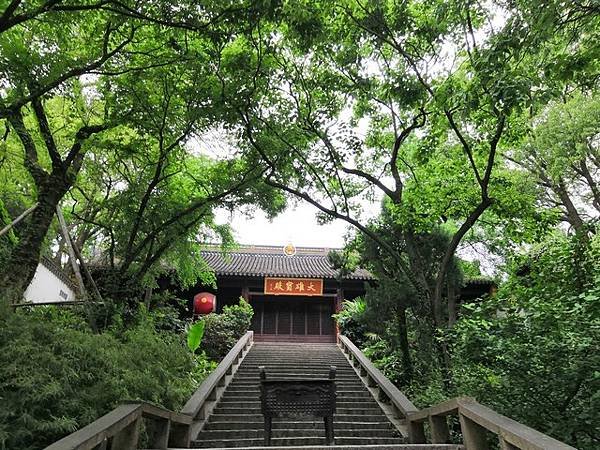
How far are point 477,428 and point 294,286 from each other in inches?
553

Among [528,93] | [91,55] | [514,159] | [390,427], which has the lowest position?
[390,427]

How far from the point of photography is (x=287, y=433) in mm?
5781

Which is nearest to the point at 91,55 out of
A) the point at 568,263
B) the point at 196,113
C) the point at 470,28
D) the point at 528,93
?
the point at 196,113

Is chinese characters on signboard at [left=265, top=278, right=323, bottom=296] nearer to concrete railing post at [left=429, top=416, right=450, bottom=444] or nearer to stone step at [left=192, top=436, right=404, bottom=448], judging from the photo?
stone step at [left=192, top=436, right=404, bottom=448]

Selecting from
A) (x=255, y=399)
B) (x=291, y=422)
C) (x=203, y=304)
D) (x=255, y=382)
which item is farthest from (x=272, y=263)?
(x=291, y=422)

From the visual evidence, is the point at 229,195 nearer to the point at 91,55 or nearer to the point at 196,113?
the point at 196,113

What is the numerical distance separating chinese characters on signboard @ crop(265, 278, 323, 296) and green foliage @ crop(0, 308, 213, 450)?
39.1 feet

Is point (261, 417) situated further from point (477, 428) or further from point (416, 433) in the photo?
point (477, 428)

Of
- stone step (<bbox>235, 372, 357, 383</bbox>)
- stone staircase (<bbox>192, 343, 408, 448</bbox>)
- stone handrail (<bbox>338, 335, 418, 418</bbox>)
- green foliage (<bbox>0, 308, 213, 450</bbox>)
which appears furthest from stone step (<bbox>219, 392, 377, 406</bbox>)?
green foliage (<bbox>0, 308, 213, 450</bbox>)

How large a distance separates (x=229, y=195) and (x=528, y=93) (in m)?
6.04

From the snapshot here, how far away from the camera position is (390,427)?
6039 millimetres

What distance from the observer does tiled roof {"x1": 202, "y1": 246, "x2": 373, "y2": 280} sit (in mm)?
17141

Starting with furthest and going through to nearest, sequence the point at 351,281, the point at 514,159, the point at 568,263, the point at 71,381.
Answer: the point at 351,281
the point at 514,159
the point at 568,263
the point at 71,381

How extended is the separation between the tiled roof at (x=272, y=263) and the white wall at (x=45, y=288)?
5.41 metres
